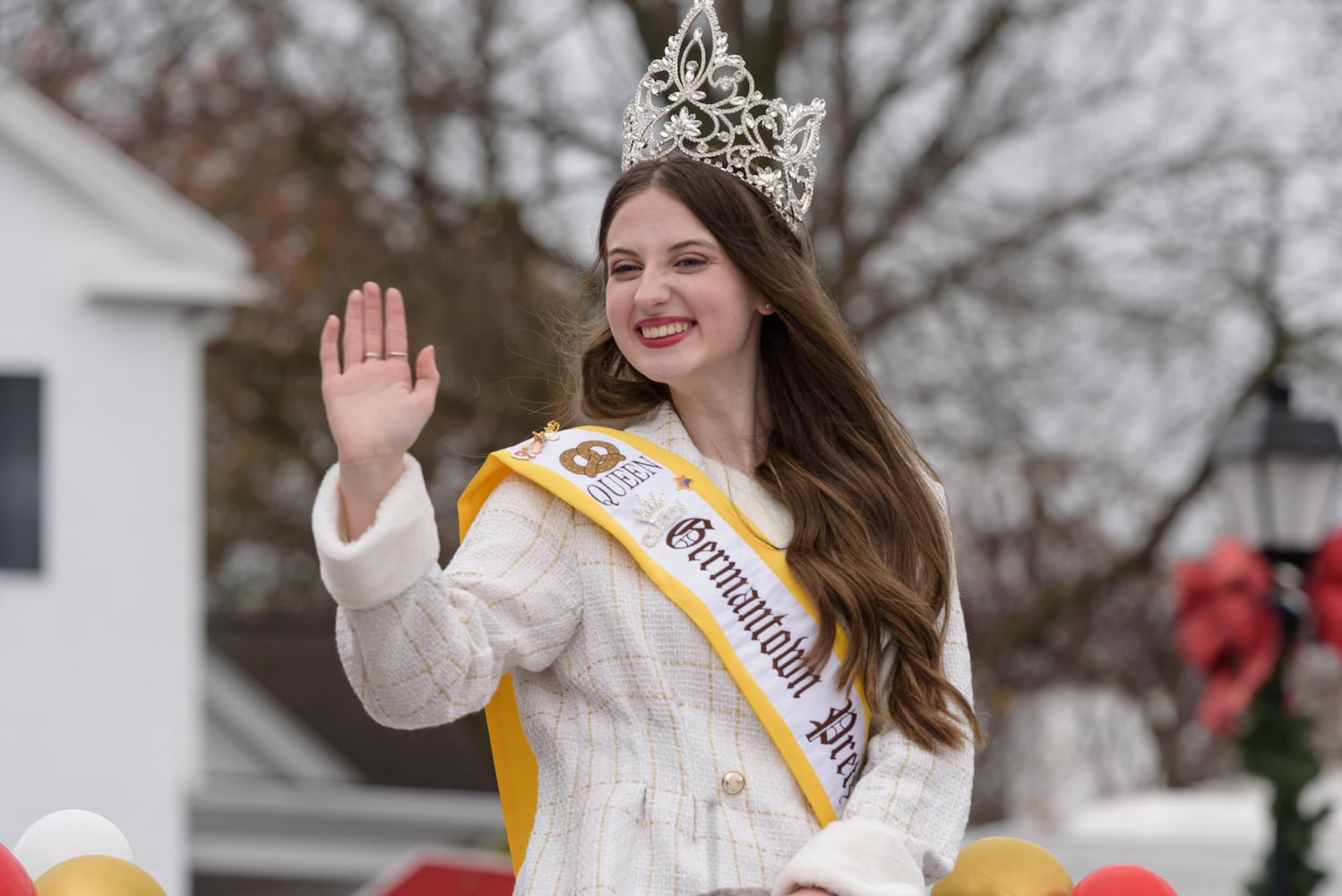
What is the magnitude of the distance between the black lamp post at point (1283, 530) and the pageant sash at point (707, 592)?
12.9 feet

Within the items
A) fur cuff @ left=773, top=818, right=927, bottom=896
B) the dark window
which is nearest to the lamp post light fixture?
fur cuff @ left=773, top=818, right=927, bottom=896

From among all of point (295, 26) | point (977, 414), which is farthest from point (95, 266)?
point (977, 414)

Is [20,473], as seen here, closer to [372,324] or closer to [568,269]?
[568,269]

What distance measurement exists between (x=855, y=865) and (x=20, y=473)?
26.5 ft

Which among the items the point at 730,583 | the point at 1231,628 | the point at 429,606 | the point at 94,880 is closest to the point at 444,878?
the point at 94,880

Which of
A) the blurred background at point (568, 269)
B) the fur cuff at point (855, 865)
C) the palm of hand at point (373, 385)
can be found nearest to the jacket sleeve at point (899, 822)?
the fur cuff at point (855, 865)

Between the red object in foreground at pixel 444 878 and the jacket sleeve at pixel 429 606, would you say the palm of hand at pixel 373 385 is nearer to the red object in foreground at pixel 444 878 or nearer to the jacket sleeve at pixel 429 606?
the jacket sleeve at pixel 429 606

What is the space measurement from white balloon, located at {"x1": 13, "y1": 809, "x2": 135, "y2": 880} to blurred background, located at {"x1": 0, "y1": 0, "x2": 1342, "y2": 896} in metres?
Answer: 7.04

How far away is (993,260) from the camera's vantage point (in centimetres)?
1107

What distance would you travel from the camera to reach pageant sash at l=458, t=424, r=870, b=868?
268 cm

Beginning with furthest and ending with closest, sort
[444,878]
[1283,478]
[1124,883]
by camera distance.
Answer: [1283,478], [444,878], [1124,883]

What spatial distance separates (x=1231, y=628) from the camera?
→ 6633 mm

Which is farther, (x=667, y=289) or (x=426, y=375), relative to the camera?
(x=667, y=289)

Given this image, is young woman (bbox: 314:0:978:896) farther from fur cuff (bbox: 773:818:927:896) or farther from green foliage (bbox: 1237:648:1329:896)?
green foliage (bbox: 1237:648:1329:896)
